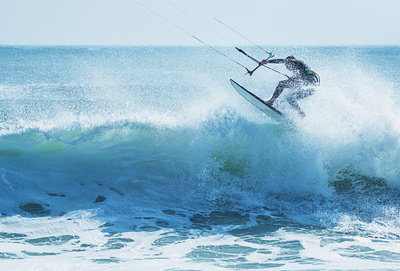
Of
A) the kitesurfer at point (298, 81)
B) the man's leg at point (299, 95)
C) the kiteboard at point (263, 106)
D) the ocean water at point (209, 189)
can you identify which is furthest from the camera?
the kiteboard at point (263, 106)

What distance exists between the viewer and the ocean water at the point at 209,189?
21.6 ft

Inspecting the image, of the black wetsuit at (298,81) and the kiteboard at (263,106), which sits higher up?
the black wetsuit at (298,81)

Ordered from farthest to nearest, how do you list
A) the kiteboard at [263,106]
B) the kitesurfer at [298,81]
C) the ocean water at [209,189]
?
the kiteboard at [263,106] → the kitesurfer at [298,81] → the ocean water at [209,189]

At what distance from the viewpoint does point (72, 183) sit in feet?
31.6

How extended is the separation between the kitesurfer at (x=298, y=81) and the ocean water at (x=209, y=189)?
478 mm

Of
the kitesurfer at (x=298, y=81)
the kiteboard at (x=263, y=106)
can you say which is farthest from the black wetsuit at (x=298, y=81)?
the kiteboard at (x=263, y=106)

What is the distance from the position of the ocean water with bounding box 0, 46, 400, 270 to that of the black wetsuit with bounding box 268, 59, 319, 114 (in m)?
0.50

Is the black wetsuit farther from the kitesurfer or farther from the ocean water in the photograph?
the ocean water

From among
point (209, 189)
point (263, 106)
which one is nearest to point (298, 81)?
point (263, 106)

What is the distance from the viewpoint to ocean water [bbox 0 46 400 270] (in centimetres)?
659

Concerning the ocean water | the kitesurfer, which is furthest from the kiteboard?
the ocean water

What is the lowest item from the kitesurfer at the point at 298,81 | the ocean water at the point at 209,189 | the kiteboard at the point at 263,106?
the ocean water at the point at 209,189

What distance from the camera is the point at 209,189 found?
30.5 feet

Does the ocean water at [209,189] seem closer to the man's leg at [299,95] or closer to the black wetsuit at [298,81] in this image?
the man's leg at [299,95]
